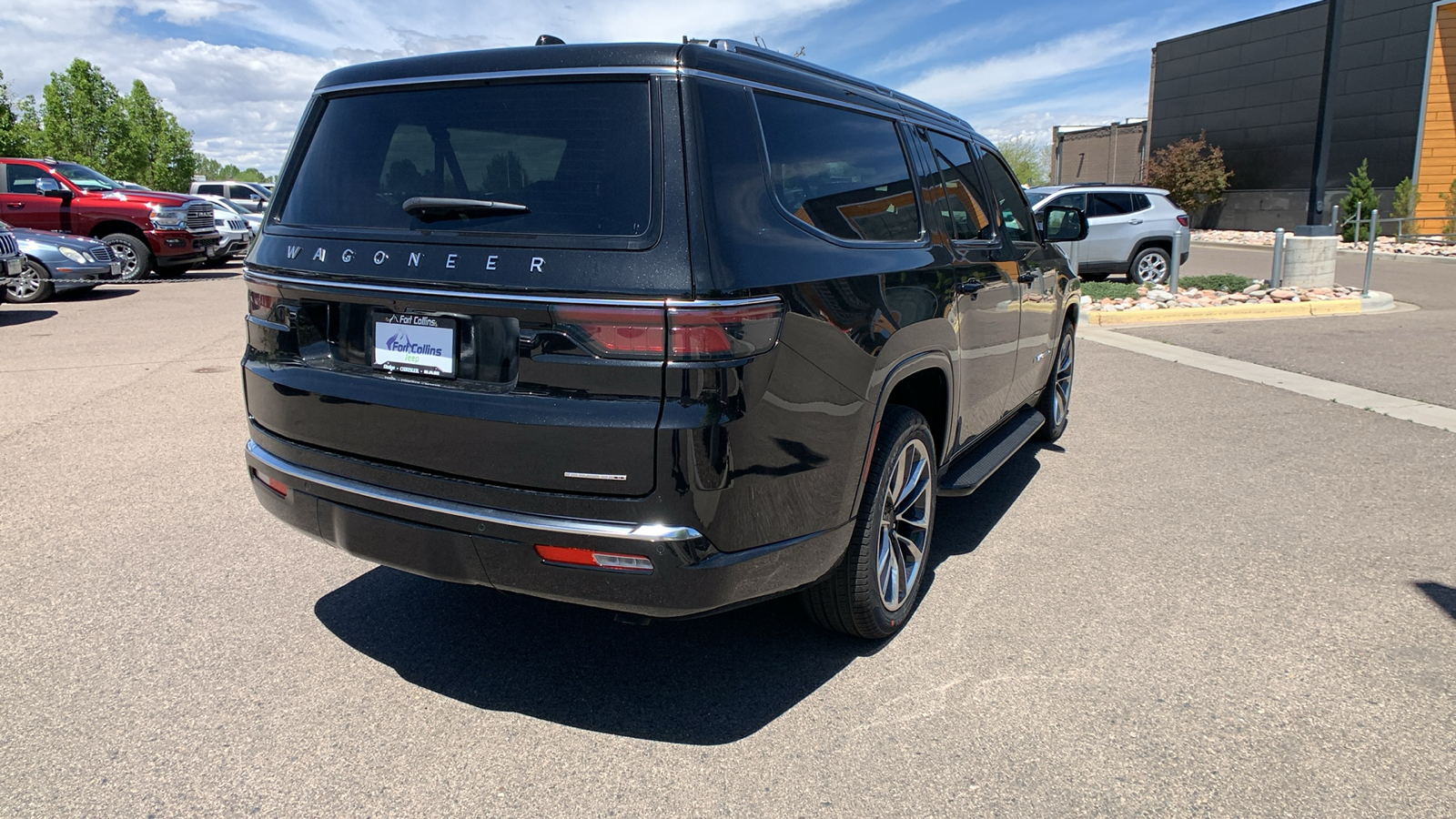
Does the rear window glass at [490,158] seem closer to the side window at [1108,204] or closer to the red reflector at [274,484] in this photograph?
the red reflector at [274,484]

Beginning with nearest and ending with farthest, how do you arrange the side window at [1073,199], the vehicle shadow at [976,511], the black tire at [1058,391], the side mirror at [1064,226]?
the vehicle shadow at [976,511]
the side mirror at [1064,226]
the black tire at [1058,391]
the side window at [1073,199]

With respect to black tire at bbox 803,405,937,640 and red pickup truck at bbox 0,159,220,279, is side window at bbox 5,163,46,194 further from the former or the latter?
black tire at bbox 803,405,937,640

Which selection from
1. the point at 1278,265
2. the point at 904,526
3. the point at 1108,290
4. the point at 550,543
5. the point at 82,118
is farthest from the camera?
the point at 82,118

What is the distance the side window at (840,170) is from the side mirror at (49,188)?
56.6ft

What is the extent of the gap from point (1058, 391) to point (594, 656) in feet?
13.2

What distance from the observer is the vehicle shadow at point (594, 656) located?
120 inches

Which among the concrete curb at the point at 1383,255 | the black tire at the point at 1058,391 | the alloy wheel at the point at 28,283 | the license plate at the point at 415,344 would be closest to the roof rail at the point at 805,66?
the license plate at the point at 415,344

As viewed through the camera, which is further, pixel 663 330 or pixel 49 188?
pixel 49 188

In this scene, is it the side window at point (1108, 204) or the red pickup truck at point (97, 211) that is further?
the red pickup truck at point (97, 211)

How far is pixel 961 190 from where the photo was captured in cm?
441

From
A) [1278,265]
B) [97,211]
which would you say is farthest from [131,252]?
[1278,265]

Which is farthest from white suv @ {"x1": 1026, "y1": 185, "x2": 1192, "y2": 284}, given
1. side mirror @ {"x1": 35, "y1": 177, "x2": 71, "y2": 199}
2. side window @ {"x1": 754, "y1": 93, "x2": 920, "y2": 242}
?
side mirror @ {"x1": 35, "y1": 177, "x2": 71, "y2": 199}

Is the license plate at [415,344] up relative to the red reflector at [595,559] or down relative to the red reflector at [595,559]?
up

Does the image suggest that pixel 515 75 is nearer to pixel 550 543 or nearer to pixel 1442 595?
pixel 550 543
